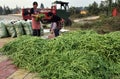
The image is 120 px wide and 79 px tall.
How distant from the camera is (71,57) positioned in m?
5.25

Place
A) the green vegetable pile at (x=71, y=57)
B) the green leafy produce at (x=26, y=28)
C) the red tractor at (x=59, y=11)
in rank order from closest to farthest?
the green vegetable pile at (x=71, y=57) → the green leafy produce at (x=26, y=28) → the red tractor at (x=59, y=11)

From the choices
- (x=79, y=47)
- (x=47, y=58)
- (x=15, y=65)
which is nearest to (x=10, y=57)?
(x=15, y=65)

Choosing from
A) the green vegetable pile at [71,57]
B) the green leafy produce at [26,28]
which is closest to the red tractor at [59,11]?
the green leafy produce at [26,28]

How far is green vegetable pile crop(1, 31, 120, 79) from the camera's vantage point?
4.77m

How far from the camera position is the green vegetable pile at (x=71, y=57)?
4.77m

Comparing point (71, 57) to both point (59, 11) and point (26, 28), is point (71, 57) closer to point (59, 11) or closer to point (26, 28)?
point (26, 28)

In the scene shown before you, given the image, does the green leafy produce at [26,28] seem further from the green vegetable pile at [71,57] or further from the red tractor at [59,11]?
the red tractor at [59,11]

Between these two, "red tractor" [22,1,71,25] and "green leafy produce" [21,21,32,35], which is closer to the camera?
"green leafy produce" [21,21,32,35]

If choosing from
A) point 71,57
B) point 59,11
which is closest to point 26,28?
point 71,57

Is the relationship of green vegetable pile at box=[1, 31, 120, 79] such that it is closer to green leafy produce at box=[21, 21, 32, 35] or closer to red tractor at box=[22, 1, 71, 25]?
green leafy produce at box=[21, 21, 32, 35]

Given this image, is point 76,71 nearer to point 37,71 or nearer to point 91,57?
point 91,57

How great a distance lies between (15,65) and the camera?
19.1ft

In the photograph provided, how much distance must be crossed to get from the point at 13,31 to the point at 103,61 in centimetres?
661

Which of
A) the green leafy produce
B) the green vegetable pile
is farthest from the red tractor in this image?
the green vegetable pile
